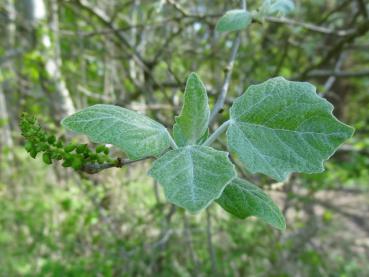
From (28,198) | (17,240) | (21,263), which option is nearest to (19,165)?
(28,198)

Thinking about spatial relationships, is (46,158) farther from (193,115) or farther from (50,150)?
(193,115)

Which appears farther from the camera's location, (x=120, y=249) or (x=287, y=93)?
(x=120, y=249)

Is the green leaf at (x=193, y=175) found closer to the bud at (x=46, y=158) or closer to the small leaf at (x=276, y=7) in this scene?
the bud at (x=46, y=158)

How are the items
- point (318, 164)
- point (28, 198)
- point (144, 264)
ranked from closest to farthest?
point (318, 164), point (144, 264), point (28, 198)

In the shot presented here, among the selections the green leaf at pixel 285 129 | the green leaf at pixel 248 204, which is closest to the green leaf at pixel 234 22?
the green leaf at pixel 285 129

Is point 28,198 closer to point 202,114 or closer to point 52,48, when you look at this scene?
point 52,48

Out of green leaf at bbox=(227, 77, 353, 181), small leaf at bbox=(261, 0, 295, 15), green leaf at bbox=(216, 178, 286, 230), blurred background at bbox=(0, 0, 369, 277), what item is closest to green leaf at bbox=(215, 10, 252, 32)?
small leaf at bbox=(261, 0, 295, 15)
